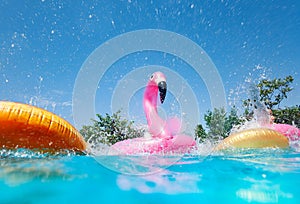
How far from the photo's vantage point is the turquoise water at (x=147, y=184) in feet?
6.59

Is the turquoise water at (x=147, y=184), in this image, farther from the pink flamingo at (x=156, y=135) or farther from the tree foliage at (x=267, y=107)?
the tree foliage at (x=267, y=107)

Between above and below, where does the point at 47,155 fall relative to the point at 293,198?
above

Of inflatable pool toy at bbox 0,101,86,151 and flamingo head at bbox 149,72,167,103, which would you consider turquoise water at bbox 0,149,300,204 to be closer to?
inflatable pool toy at bbox 0,101,86,151

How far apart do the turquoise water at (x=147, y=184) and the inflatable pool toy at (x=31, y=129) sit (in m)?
0.81

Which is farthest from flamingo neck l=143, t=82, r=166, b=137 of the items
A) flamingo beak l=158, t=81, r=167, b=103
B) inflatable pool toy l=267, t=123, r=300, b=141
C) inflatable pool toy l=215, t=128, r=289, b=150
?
inflatable pool toy l=267, t=123, r=300, b=141

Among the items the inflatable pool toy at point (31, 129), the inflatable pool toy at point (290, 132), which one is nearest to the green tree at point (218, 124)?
the inflatable pool toy at point (290, 132)

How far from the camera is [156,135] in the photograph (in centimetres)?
582

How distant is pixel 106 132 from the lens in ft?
59.9

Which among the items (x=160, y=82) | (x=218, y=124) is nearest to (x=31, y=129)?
(x=160, y=82)

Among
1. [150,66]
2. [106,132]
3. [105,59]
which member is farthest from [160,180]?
[106,132]

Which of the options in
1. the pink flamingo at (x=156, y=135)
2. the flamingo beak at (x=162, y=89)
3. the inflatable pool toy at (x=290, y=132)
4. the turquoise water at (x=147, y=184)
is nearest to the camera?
the turquoise water at (x=147, y=184)

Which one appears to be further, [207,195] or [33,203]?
[207,195]

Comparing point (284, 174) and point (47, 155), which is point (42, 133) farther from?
point (284, 174)

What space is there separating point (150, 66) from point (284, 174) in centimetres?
457
